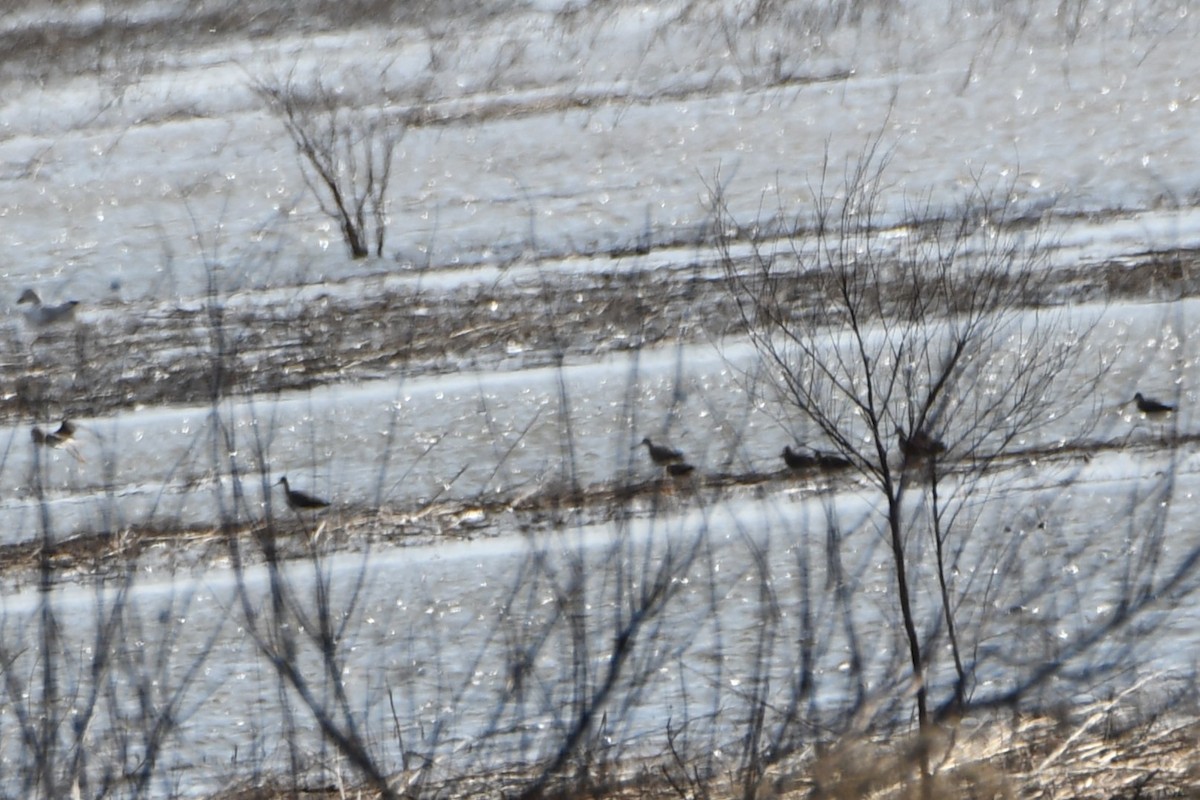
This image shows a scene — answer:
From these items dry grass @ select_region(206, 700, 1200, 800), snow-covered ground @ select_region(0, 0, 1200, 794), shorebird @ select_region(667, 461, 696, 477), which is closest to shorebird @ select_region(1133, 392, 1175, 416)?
snow-covered ground @ select_region(0, 0, 1200, 794)

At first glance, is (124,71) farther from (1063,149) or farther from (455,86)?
(1063,149)

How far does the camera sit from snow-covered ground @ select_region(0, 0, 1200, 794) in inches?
327

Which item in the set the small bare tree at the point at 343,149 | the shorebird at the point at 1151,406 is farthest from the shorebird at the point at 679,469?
the shorebird at the point at 1151,406

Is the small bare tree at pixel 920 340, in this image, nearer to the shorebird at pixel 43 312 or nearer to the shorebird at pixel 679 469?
the shorebird at pixel 679 469

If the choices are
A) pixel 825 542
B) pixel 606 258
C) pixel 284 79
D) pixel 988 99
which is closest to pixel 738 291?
pixel 606 258

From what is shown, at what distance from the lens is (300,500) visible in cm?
853

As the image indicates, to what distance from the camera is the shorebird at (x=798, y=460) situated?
8.36 meters

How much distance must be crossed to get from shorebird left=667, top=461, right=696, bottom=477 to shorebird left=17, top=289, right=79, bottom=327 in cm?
474

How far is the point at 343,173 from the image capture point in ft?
30.5

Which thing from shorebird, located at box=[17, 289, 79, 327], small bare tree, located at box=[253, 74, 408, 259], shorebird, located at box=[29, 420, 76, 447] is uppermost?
small bare tree, located at box=[253, 74, 408, 259]

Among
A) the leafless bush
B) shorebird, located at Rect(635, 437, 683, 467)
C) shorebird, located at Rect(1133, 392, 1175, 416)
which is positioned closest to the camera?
the leafless bush

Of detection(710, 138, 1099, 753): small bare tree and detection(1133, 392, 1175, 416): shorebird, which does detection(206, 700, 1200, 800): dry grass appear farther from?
detection(1133, 392, 1175, 416): shorebird

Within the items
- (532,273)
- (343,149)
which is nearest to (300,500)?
(532,273)

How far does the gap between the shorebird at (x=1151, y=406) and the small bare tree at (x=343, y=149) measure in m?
5.60
